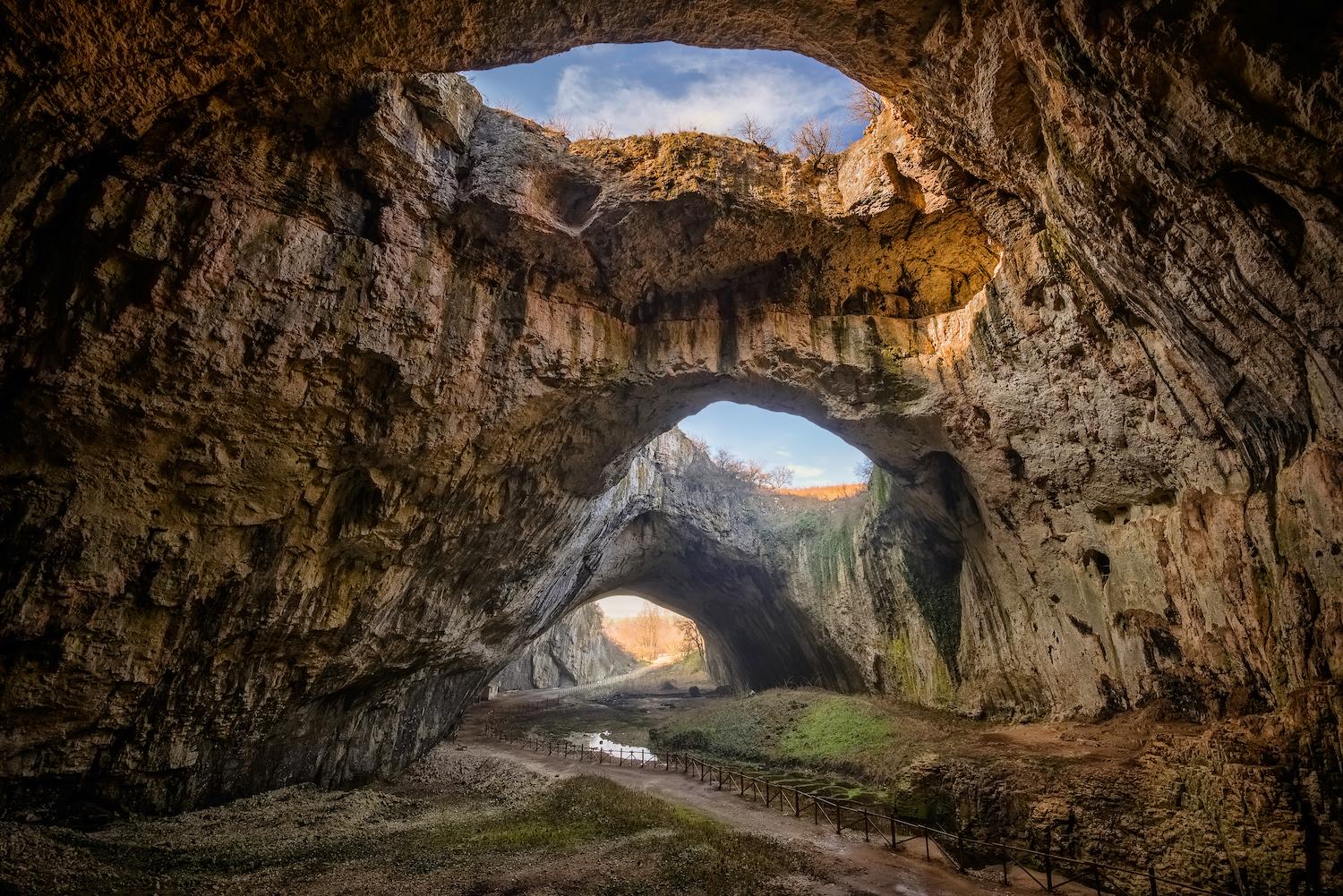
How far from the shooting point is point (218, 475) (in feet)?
31.3

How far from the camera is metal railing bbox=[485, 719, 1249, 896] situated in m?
8.07

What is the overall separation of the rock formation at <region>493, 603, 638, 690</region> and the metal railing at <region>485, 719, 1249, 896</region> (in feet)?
94.7

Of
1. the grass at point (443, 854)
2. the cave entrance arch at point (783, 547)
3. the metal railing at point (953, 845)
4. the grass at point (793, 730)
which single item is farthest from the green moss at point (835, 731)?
the grass at point (443, 854)

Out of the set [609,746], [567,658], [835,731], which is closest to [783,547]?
[835,731]

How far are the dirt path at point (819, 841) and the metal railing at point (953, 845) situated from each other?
1.01 feet

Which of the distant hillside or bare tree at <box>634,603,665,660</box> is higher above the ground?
the distant hillside

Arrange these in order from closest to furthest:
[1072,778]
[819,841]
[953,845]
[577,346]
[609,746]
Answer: [1072,778], [953,845], [819,841], [577,346], [609,746]

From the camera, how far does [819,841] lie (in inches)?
429

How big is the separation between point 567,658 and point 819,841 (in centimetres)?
4105

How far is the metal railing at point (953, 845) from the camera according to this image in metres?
8.07

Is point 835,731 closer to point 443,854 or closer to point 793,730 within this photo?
point 793,730

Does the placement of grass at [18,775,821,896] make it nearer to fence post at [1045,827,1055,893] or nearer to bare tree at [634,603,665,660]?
fence post at [1045,827,1055,893]

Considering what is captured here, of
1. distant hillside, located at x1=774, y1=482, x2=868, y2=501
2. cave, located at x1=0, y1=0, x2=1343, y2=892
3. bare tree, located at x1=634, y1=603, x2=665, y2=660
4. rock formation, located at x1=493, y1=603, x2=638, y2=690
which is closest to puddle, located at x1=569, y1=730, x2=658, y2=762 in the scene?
cave, located at x1=0, y1=0, x2=1343, y2=892

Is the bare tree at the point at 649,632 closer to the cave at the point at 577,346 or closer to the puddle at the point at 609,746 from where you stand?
the puddle at the point at 609,746
